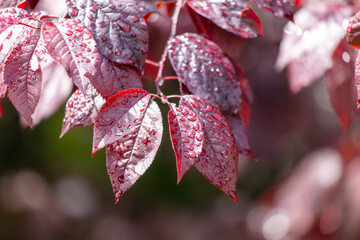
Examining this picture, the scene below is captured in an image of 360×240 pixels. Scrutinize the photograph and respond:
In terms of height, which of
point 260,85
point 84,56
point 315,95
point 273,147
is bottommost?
point 273,147

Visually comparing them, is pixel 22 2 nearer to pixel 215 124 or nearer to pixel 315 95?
pixel 215 124

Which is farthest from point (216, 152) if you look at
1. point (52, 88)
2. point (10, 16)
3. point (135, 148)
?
point (52, 88)

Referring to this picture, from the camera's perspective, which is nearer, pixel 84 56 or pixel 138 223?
pixel 84 56

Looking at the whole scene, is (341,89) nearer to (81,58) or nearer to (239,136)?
(239,136)

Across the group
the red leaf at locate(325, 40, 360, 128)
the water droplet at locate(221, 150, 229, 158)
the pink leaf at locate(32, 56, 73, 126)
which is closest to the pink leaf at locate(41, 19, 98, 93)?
the water droplet at locate(221, 150, 229, 158)

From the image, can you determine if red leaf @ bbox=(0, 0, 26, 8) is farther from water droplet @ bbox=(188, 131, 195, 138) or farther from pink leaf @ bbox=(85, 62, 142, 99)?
water droplet @ bbox=(188, 131, 195, 138)

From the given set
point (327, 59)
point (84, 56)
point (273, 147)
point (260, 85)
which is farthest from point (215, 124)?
point (273, 147)
